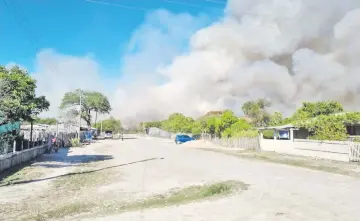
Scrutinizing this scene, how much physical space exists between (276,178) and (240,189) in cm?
332

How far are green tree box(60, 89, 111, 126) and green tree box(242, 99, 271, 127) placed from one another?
41454 millimetres

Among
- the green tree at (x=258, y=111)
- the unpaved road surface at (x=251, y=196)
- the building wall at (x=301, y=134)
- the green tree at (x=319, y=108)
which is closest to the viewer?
the unpaved road surface at (x=251, y=196)

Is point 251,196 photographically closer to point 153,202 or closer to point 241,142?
point 153,202

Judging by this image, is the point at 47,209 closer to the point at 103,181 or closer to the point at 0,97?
the point at 103,181

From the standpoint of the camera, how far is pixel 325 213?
8.08m

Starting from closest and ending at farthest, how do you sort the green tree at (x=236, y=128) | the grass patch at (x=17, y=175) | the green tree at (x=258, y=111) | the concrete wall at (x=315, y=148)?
the grass patch at (x=17, y=175), the concrete wall at (x=315, y=148), the green tree at (x=236, y=128), the green tree at (x=258, y=111)

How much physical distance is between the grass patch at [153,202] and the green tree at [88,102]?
87349 mm

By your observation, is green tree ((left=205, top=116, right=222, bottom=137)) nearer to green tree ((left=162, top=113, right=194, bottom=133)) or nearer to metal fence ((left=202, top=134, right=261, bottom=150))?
metal fence ((left=202, top=134, right=261, bottom=150))

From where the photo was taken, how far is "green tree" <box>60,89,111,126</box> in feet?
316

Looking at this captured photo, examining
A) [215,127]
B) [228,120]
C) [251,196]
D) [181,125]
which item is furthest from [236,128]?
[181,125]

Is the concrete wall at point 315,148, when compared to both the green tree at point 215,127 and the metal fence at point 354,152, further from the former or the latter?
the green tree at point 215,127

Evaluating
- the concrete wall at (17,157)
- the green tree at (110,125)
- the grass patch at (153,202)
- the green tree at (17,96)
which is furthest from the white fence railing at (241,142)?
the green tree at (110,125)

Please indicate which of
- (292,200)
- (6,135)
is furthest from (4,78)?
(292,200)

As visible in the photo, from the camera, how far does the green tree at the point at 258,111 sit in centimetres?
7300
